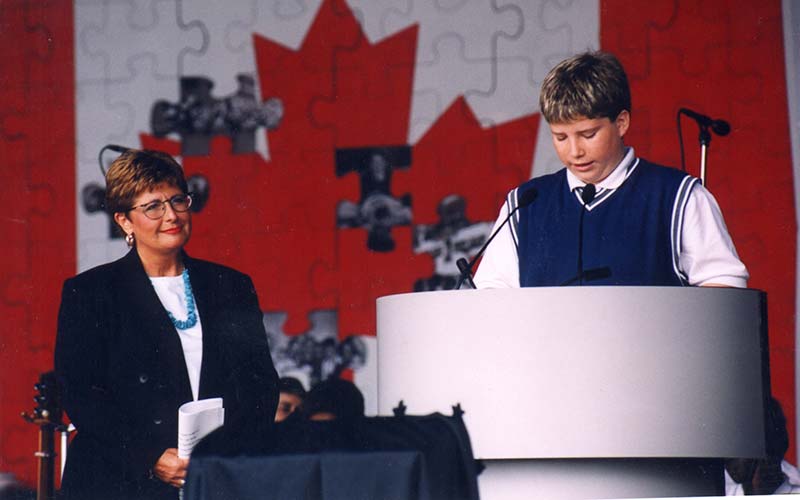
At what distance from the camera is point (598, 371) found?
1922mm

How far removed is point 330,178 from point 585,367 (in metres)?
2.15

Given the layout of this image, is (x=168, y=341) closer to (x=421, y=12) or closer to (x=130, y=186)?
(x=130, y=186)

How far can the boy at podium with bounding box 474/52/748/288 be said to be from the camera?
2.37 meters

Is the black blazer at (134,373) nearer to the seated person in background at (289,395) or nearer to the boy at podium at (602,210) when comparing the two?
the boy at podium at (602,210)

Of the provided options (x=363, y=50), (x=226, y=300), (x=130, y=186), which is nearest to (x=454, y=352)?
(x=226, y=300)

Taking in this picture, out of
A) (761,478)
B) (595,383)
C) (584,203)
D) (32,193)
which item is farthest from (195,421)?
(32,193)

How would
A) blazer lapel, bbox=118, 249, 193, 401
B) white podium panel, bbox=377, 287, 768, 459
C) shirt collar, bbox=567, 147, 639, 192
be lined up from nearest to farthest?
1. white podium panel, bbox=377, 287, 768, 459
2. shirt collar, bbox=567, 147, 639, 192
3. blazer lapel, bbox=118, 249, 193, 401

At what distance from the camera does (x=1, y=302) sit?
12.8 feet

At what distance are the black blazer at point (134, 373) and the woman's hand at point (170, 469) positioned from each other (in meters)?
0.02

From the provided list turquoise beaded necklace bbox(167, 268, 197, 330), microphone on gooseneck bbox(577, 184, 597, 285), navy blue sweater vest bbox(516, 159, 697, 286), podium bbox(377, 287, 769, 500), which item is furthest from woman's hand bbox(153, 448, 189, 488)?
microphone on gooseneck bbox(577, 184, 597, 285)

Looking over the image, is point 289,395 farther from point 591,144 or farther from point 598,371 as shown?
point 598,371

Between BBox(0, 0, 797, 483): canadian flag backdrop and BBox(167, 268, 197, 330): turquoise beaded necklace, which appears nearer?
BBox(167, 268, 197, 330): turquoise beaded necklace

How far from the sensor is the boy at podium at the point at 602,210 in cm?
237

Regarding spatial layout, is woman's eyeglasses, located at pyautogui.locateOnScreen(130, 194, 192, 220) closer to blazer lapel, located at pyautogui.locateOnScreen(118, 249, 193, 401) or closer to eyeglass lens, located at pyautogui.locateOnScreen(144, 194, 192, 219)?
eyeglass lens, located at pyautogui.locateOnScreen(144, 194, 192, 219)
